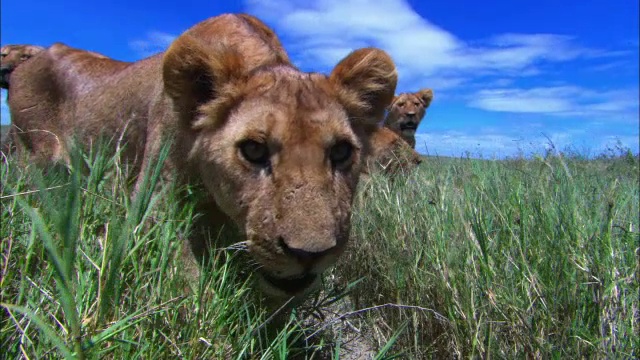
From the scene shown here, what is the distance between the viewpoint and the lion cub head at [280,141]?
254 centimetres

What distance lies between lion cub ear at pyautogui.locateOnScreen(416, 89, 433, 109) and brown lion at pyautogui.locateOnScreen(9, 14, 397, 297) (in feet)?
39.4

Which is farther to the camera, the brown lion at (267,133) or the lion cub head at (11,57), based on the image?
the lion cub head at (11,57)

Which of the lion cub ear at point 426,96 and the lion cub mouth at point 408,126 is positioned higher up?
the lion cub ear at point 426,96

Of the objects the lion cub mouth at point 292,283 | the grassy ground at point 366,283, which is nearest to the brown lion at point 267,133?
the lion cub mouth at point 292,283

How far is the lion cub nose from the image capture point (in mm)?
2405

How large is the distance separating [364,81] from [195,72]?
38.8 inches

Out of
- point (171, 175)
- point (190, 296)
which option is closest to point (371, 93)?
point (171, 175)

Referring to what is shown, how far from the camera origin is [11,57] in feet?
26.2

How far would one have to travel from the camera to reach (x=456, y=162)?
561 cm

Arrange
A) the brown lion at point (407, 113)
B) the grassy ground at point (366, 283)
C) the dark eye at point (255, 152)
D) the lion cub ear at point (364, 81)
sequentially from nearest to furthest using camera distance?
the grassy ground at point (366, 283) < the dark eye at point (255, 152) < the lion cub ear at point (364, 81) < the brown lion at point (407, 113)

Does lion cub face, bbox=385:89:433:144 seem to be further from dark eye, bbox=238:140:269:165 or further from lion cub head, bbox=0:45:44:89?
dark eye, bbox=238:140:269:165

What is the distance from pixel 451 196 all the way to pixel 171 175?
1904 millimetres

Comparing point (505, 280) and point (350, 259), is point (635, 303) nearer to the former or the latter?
point (505, 280)

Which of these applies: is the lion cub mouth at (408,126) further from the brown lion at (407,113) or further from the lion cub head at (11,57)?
the lion cub head at (11,57)
